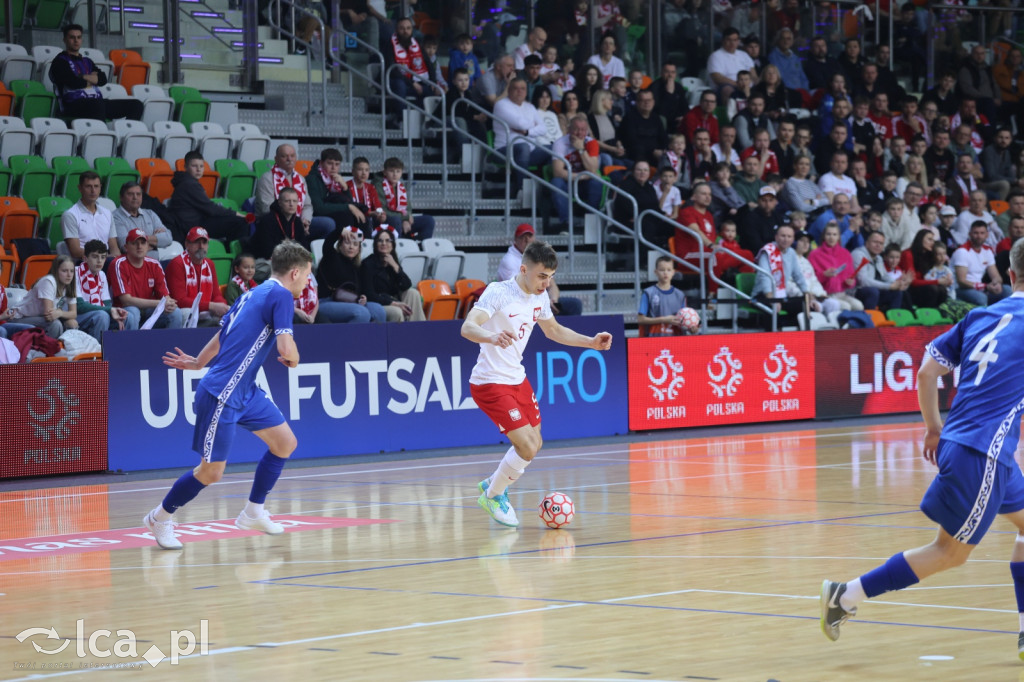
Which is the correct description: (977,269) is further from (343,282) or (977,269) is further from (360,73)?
(343,282)

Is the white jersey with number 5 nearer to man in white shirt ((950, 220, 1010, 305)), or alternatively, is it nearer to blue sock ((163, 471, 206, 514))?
blue sock ((163, 471, 206, 514))

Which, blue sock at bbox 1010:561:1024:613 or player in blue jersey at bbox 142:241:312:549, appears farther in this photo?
player in blue jersey at bbox 142:241:312:549

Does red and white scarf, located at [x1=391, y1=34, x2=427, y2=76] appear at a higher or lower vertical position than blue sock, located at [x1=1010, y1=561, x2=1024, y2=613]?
higher

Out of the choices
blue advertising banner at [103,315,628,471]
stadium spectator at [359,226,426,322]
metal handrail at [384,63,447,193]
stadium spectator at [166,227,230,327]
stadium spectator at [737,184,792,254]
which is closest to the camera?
blue advertising banner at [103,315,628,471]

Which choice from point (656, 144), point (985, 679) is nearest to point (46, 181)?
point (656, 144)

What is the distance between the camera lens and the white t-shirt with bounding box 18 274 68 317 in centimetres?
1391

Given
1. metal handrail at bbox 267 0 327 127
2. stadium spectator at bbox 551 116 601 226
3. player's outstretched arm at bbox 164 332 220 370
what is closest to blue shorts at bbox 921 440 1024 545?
player's outstretched arm at bbox 164 332 220 370

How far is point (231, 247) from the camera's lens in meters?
16.5

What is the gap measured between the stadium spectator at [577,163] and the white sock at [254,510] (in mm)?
11057

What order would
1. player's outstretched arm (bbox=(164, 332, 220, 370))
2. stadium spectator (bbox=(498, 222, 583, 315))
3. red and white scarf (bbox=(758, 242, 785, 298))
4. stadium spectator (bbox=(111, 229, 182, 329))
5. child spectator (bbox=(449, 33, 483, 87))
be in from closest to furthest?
player's outstretched arm (bbox=(164, 332, 220, 370))
stadium spectator (bbox=(111, 229, 182, 329))
stadium spectator (bbox=(498, 222, 583, 315))
red and white scarf (bbox=(758, 242, 785, 298))
child spectator (bbox=(449, 33, 483, 87))

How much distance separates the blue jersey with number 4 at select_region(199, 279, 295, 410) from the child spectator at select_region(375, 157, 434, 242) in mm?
8624

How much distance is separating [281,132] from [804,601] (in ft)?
46.8

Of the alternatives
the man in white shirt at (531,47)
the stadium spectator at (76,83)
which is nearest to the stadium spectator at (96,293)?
the stadium spectator at (76,83)

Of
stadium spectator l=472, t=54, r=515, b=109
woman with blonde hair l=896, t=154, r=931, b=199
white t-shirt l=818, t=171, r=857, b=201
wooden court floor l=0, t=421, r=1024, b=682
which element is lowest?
wooden court floor l=0, t=421, r=1024, b=682
